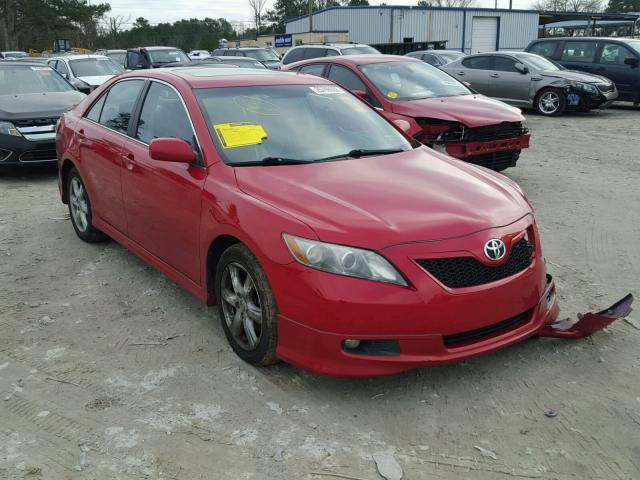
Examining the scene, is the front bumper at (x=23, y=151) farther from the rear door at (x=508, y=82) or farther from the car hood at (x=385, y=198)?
the rear door at (x=508, y=82)

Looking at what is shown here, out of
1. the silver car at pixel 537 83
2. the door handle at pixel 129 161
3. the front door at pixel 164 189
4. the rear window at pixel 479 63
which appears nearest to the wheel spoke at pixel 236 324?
the front door at pixel 164 189

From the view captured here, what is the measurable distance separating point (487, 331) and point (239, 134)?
1.89 meters

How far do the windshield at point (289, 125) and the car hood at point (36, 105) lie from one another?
5.21 meters

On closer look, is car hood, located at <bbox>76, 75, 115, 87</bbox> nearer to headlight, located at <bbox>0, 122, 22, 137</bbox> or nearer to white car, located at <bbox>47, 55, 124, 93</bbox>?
white car, located at <bbox>47, 55, 124, 93</bbox>

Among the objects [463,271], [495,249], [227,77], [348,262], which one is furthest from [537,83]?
[348,262]

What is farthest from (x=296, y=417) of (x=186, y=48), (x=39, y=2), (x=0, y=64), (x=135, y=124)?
(x=186, y=48)

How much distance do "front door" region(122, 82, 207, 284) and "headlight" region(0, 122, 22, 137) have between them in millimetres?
4402

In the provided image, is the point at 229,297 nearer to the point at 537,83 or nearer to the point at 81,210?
the point at 81,210

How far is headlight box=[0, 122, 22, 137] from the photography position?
8.11 meters

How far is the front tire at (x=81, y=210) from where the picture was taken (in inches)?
217

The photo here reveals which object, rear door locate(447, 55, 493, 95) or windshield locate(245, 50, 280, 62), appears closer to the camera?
rear door locate(447, 55, 493, 95)

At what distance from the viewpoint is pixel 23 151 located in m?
8.15

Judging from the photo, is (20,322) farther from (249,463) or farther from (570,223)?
(570,223)

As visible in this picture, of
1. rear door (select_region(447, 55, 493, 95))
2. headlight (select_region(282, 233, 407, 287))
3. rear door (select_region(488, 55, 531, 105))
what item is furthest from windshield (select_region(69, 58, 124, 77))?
headlight (select_region(282, 233, 407, 287))
